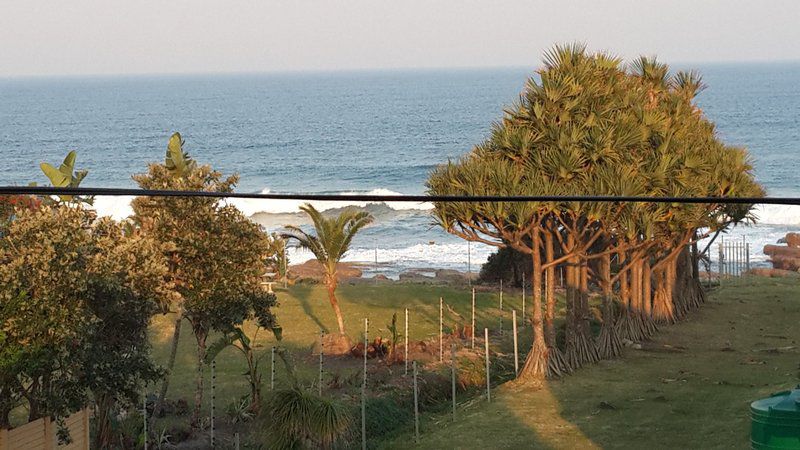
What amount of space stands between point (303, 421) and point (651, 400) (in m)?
8.53

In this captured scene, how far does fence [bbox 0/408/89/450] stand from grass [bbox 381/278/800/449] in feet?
16.9

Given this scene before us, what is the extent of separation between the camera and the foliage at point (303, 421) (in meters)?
17.0

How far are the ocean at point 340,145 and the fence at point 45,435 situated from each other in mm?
30286

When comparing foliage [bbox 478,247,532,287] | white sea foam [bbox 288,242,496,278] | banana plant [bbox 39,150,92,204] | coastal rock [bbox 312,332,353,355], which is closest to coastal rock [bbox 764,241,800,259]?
white sea foam [bbox 288,242,496,278]

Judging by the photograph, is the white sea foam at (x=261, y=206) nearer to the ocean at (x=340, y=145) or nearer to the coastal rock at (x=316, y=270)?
the ocean at (x=340, y=145)

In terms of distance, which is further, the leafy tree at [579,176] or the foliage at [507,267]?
the foliage at [507,267]

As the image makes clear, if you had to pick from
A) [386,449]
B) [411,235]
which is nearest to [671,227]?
[386,449]

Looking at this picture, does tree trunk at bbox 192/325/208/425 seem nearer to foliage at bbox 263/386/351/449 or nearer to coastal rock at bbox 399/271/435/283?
foliage at bbox 263/386/351/449

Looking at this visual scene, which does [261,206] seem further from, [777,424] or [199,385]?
[777,424]

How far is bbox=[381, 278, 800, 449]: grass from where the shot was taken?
776 inches

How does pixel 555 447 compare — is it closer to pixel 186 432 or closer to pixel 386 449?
pixel 386 449

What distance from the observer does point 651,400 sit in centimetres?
2261

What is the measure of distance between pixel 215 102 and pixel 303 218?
348 feet

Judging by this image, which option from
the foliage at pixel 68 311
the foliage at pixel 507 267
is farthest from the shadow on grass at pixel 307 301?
the foliage at pixel 68 311
